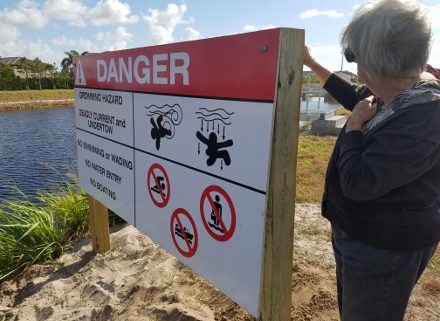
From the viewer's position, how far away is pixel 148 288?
2959 millimetres

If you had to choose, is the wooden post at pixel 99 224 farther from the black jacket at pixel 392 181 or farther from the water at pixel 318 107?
the water at pixel 318 107

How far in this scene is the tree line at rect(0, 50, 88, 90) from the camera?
164ft

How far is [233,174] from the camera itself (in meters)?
1.69

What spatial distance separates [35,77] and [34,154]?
47.4 meters

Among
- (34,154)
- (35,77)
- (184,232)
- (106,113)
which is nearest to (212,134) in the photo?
(184,232)

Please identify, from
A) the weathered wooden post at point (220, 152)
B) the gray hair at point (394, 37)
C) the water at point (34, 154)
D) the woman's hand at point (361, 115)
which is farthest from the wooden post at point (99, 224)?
the water at point (34, 154)

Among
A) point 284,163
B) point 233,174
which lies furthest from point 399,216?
point 233,174

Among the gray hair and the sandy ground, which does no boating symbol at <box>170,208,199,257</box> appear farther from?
the gray hair

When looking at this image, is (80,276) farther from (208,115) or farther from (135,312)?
(208,115)

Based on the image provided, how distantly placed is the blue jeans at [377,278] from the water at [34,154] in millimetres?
6133

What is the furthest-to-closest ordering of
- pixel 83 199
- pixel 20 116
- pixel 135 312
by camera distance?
pixel 20 116 < pixel 83 199 < pixel 135 312

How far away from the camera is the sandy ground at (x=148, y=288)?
254 centimetres

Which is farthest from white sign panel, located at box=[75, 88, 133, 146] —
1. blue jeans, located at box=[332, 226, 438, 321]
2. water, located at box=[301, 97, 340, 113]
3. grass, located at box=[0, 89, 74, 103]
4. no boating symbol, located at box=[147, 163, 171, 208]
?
grass, located at box=[0, 89, 74, 103]

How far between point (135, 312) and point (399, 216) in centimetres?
201
